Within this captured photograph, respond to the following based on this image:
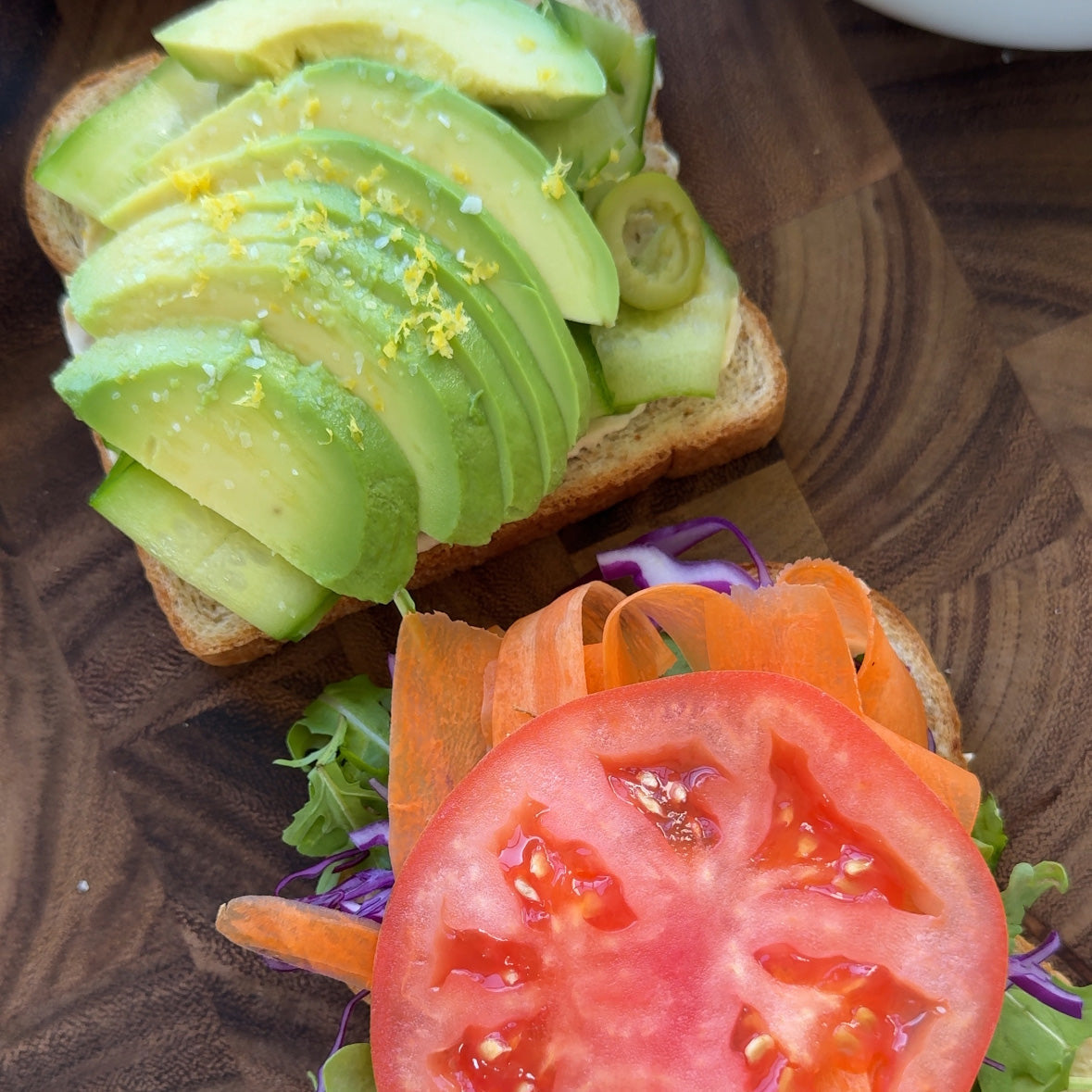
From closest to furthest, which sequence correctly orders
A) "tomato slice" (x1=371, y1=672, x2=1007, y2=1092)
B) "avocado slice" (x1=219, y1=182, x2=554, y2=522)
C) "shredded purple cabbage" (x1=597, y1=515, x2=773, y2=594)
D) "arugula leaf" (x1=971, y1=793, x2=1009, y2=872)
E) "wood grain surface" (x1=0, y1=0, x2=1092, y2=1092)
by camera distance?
"tomato slice" (x1=371, y1=672, x2=1007, y2=1092)
"avocado slice" (x1=219, y1=182, x2=554, y2=522)
"arugula leaf" (x1=971, y1=793, x2=1009, y2=872)
"shredded purple cabbage" (x1=597, y1=515, x2=773, y2=594)
"wood grain surface" (x1=0, y1=0, x2=1092, y2=1092)

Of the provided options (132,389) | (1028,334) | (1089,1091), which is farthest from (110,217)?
(1089,1091)

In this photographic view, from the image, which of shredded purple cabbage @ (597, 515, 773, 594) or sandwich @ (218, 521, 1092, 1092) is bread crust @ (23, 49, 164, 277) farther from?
sandwich @ (218, 521, 1092, 1092)

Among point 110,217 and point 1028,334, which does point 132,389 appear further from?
point 1028,334

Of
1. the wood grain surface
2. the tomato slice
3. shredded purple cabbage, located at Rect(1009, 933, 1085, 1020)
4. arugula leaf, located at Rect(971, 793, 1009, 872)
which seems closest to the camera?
the tomato slice

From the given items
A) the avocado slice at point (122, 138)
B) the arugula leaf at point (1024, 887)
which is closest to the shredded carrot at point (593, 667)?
the arugula leaf at point (1024, 887)

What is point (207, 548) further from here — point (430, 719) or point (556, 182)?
point (556, 182)

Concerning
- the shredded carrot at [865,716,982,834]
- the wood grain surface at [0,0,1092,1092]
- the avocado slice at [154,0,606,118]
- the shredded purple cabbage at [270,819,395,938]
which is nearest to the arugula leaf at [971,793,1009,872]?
the wood grain surface at [0,0,1092,1092]

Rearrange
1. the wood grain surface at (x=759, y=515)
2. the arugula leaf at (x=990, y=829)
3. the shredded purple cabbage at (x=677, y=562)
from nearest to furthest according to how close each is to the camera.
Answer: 1. the arugula leaf at (x=990, y=829)
2. the shredded purple cabbage at (x=677, y=562)
3. the wood grain surface at (x=759, y=515)

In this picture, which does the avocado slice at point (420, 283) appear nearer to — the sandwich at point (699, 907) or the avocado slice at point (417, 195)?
the avocado slice at point (417, 195)
